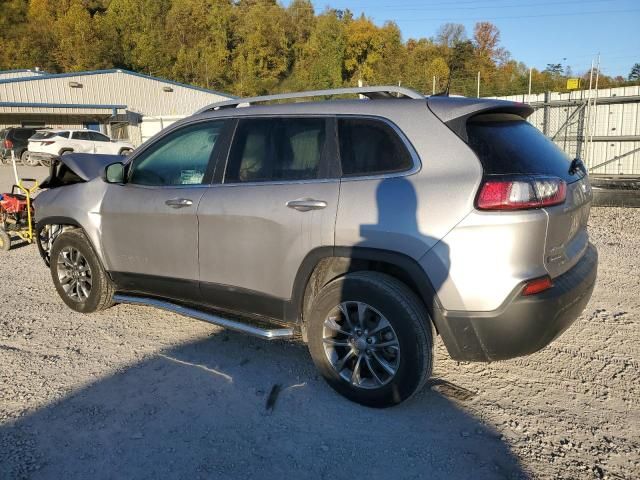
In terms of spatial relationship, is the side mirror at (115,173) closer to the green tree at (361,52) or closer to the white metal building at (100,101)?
the white metal building at (100,101)

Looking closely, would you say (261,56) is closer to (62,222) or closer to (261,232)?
(62,222)

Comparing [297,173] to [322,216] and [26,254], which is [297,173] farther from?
[26,254]

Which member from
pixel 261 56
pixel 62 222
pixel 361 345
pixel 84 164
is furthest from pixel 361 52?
pixel 361 345

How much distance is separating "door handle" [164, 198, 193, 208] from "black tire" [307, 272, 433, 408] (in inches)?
50.3

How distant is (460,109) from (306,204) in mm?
1079

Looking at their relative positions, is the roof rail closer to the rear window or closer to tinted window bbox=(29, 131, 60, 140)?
the rear window

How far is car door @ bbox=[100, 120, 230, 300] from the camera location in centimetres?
404

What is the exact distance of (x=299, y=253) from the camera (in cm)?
344

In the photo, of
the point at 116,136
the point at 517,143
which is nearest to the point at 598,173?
the point at 517,143

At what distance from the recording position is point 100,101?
108ft

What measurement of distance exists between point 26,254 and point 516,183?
24.2 ft

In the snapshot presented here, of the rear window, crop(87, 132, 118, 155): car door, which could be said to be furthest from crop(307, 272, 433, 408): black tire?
crop(87, 132, 118, 155): car door

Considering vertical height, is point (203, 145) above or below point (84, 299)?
above

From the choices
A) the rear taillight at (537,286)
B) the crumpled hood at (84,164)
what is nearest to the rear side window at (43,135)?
the crumpled hood at (84,164)
